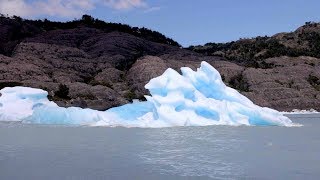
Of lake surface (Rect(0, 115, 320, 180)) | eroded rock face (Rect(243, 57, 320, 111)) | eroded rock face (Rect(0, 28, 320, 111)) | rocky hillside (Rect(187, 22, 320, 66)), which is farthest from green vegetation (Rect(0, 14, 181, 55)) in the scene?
lake surface (Rect(0, 115, 320, 180))

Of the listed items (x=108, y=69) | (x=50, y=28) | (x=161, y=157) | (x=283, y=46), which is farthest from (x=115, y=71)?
(x=161, y=157)

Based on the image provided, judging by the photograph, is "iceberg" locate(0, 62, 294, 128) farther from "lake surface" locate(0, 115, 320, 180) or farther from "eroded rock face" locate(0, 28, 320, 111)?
"eroded rock face" locate(0, 28, 320, 111)

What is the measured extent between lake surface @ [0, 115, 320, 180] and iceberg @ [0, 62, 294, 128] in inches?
253

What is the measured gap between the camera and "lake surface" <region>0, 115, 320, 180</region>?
13.8 m

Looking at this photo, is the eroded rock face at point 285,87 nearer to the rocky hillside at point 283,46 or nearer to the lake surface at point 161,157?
the rocky hillside at point 283,46

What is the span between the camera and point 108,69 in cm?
8869

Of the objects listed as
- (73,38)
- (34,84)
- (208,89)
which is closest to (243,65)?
(73,38)

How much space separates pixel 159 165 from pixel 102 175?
240 centimetres

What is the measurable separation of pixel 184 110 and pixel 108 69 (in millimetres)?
56804

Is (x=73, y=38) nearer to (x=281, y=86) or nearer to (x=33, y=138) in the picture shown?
(x=281, y=86)

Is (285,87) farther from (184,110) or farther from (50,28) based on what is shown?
(50,28)

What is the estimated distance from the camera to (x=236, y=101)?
113 ft

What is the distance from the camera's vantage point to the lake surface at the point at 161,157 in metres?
13.8

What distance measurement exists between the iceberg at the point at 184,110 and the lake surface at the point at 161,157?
6.43 metres
